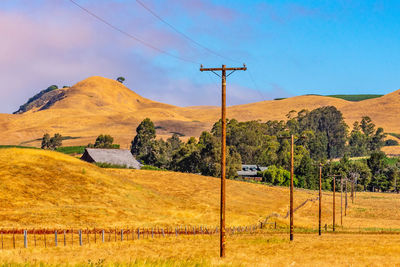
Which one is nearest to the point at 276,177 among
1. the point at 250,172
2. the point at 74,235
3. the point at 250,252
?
the point at 250,172

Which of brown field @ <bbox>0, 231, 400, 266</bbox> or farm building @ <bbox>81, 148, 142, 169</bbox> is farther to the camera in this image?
farm building @ <bbox>81, 148, 142, 169</bbox>

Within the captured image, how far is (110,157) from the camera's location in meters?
141

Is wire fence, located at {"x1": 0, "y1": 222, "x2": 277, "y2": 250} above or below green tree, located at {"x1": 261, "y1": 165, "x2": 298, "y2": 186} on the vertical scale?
below

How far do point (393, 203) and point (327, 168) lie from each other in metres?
51.6

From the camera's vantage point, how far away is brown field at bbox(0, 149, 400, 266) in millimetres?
40156

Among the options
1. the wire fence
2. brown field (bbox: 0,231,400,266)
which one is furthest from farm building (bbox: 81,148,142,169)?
brown field (bbox: 0,231,400,266)

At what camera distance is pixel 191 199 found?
101188mm

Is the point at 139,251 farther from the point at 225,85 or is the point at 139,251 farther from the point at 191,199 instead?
the point at 191,199

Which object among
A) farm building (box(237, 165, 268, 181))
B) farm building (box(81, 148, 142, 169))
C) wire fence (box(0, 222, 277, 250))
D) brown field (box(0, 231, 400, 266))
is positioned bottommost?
wire fence (box(0, 222, 277, 250))

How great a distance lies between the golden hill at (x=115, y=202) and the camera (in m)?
69.9

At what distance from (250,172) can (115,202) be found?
342 ft

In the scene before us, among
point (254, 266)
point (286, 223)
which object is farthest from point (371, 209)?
point (254, 266)

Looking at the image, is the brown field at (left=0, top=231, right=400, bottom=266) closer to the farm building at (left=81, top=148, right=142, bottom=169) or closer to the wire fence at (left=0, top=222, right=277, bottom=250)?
the wire fence at (left=0, top=222, right=277, bottom=250)

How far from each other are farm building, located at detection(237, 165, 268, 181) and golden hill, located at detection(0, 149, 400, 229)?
55836 mm
